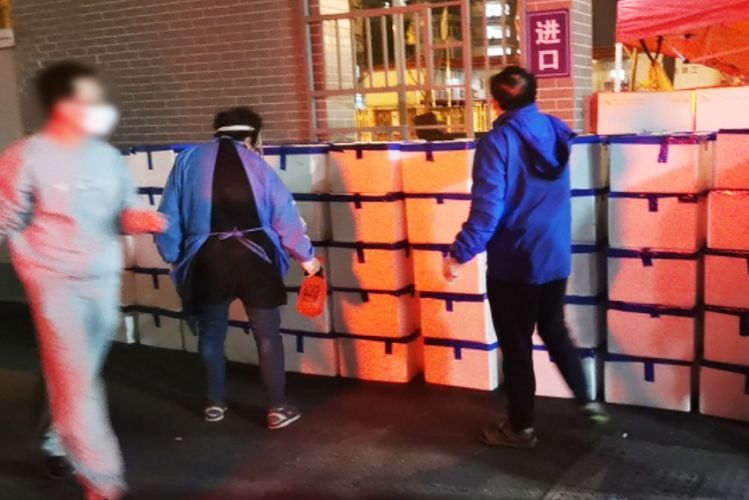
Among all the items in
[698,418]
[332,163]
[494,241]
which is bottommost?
[698,418]

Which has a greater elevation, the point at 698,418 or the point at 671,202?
the point at 671,202

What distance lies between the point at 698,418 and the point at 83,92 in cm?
344

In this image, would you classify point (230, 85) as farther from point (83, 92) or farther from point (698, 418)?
point (698, 418)

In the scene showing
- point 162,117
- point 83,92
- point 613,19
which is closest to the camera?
point 83,92

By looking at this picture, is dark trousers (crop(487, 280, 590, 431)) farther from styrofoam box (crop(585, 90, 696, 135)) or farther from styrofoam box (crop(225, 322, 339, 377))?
styrofoam box (crop(585, 90, 696, 135))

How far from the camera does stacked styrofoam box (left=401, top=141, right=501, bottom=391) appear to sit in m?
4.62

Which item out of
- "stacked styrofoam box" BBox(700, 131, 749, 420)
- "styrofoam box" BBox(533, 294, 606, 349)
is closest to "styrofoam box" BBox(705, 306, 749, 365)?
"stacked styrofoam box" BBox(700, 131, 749, 420)

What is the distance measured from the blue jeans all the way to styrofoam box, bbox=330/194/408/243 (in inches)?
34.8

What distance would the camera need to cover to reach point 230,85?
22.9 feet

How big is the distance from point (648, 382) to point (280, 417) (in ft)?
6.74

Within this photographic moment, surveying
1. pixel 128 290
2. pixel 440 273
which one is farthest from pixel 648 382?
pixel 128 290

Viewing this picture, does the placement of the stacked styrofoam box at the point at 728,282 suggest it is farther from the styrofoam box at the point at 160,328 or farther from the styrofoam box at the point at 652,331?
the styrofoam box at the point at 160,328

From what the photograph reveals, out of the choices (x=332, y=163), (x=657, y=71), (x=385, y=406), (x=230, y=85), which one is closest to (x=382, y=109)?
(x=230, y=85)

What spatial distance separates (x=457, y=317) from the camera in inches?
188
